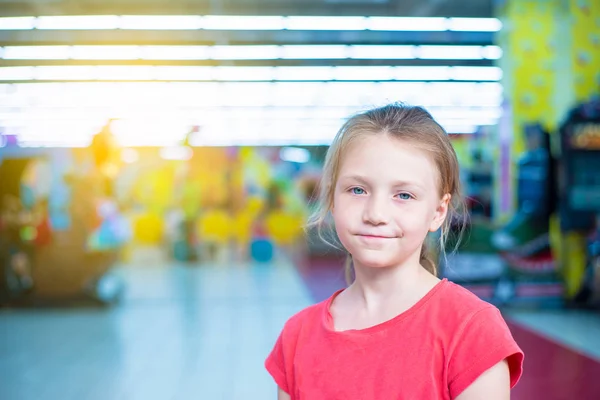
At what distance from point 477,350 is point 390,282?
16 cm

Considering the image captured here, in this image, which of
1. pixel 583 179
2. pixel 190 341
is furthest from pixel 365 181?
pixel 583 179

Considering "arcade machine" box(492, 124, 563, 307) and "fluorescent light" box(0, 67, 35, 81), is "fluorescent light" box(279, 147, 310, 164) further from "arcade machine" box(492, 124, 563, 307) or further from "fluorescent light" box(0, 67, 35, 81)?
"fluorescent light" box(0, 67, 35, 81)

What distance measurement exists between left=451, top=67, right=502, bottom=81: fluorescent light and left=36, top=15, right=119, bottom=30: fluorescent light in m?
2.71

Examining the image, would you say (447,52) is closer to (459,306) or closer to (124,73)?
(124,73)

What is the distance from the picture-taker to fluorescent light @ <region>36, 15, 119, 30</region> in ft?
16.0

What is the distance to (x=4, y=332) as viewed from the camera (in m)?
4.55

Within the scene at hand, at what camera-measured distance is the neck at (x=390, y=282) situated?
89cm

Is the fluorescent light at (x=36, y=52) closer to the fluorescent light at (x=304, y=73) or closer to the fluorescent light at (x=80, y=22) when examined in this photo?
the fluorescent light at (x=80, y=22)

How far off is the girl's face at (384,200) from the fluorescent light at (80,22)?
4.57m

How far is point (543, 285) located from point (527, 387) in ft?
8.01

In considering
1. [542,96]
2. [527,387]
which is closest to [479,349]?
[527,387]

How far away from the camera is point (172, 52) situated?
203 inches

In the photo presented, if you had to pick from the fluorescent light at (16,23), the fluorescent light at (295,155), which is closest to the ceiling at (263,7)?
the fluorescent light at (16,23)

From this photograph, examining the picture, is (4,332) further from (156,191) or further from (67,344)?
(156,191)
